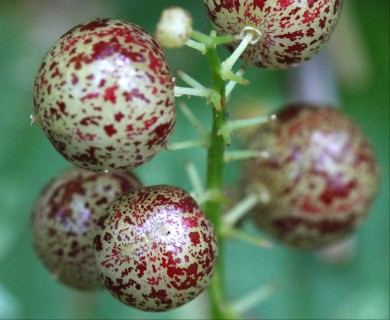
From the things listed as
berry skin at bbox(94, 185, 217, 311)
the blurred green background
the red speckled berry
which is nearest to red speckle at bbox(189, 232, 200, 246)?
berry skin at bbox(94, 185, 217, 311)

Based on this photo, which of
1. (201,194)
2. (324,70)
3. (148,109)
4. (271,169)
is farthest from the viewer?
(324,70)

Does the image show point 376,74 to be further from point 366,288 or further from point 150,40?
point 150,40

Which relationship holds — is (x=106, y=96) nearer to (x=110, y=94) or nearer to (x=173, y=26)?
(x=110, y=94)

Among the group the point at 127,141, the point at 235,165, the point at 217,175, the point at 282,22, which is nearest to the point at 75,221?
the point at 217,175

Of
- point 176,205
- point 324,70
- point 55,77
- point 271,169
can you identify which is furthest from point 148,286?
point 324,70

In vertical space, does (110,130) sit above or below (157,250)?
above

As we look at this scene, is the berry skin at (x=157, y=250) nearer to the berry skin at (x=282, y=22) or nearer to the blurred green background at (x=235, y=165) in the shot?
the berry skin at (x=282, y=22)

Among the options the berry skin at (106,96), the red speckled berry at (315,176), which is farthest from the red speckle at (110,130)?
the red speckled berry at (315,176)
